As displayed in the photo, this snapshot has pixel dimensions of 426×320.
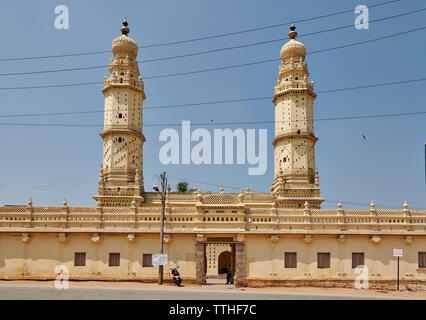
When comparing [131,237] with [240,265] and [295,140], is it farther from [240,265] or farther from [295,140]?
[295,140]

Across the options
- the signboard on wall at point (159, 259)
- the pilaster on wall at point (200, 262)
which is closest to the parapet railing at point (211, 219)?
the pilaster on wall at point (200, 262)

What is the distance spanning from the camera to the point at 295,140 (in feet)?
Result: 156

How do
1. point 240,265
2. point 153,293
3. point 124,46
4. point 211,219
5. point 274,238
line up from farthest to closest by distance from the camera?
point 124,46 < point 211,219 < point 274,238 < point 240,265 < point 153,293

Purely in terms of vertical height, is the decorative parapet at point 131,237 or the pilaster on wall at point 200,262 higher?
the decorative parapet at point 131,237

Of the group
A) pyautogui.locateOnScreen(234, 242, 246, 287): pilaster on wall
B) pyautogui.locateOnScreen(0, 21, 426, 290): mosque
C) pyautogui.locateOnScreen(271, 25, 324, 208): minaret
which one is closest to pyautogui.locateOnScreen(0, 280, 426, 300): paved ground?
pyautogui.locateOnScreen(0, 21, 426, 290): mosque

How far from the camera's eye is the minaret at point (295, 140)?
152ft

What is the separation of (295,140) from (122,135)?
61.2ft

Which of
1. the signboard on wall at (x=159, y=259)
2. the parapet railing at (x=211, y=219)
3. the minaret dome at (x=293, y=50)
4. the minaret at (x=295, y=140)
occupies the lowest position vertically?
the signboard on wall at (x=159, y=259)

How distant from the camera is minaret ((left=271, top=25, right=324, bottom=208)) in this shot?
4644 centimetres

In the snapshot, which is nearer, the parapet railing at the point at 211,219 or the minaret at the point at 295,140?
the parapet railing at the point at 211,219

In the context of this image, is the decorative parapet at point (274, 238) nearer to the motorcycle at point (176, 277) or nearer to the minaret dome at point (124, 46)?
the motorcycle at point (176, 277)

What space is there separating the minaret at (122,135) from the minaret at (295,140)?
1509 cm

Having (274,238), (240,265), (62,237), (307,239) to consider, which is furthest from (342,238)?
(62,237)

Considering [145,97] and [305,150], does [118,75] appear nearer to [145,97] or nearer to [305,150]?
[145,97]
